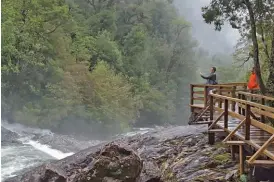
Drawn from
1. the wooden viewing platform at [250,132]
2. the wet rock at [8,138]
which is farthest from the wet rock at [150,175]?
the wet rock at [8,138]

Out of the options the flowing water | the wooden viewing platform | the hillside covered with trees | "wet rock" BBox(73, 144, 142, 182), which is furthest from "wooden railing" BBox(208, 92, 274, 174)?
→ the hillside covered with trees

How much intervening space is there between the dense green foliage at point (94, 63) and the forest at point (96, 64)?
9 centimetres

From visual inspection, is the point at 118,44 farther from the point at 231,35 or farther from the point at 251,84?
the point at 231,35

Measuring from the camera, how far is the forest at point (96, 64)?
113ft

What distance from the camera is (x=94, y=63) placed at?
5112 cm

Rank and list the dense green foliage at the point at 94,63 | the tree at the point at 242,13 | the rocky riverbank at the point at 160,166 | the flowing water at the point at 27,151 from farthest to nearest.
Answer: the dense green foliage at the point at 94,63
the flowing water at the point at 27,151
the tree at the point at 242,13
the rocky riverbank at the point at 160,166

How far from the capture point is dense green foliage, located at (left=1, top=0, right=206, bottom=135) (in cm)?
3522

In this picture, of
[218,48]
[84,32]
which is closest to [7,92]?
[84,32]

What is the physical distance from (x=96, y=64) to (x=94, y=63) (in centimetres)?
83

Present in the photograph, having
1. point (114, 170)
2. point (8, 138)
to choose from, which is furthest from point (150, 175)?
point (8, 138)

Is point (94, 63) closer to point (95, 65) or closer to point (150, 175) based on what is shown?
point (95, 65)

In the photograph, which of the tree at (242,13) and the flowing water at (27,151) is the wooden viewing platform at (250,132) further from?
the flowing water at (27,151)

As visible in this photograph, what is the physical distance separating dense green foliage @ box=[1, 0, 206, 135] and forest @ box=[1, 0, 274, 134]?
0.29 ft

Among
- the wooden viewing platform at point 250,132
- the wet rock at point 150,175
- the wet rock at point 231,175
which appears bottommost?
the wet rock at point 150,175
